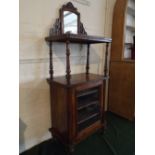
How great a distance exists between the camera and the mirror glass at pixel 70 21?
6.09ft

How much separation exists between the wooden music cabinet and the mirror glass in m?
0.03

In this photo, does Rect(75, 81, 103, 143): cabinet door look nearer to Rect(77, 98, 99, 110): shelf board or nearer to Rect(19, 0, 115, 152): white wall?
Rect(77, 98, 99, 110): shelf board

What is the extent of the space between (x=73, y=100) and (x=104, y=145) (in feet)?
2.58

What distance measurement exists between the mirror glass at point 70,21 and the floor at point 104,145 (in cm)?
149

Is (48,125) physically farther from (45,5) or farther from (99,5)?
(99,5)

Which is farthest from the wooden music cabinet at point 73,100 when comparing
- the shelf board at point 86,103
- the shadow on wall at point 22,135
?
the shadow on wall at point 22,135

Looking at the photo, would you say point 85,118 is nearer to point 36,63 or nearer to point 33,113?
point 33,113

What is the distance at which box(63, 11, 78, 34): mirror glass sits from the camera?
186 cm

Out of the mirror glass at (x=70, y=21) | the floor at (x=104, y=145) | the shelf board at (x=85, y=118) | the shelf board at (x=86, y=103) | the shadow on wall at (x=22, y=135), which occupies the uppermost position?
the mirror glass at (x=70, y=21)

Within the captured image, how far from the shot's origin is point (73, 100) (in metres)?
1.62

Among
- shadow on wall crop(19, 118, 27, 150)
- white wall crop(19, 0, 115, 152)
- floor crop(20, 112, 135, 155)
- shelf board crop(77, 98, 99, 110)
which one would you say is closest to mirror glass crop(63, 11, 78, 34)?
white wall crop(19, 0, 115, 152)

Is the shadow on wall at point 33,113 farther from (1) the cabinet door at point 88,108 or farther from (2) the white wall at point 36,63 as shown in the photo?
(1) the cabinet door at point 88,108

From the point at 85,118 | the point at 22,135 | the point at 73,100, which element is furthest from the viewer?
the point at 85,118

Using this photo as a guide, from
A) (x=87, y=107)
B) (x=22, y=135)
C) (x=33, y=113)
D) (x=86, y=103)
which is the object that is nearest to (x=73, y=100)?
(x=86, y=103)
